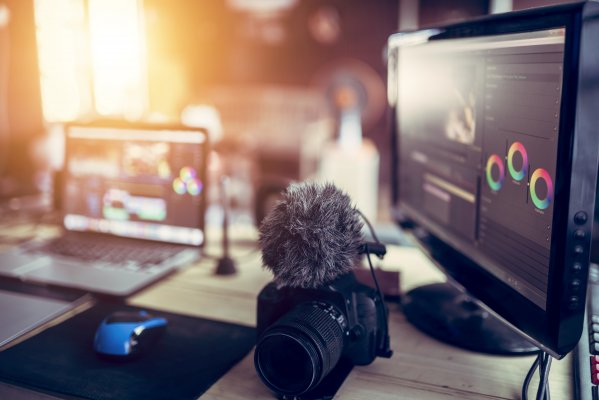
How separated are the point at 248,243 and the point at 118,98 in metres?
3.63

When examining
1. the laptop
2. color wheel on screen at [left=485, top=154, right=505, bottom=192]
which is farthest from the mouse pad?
color wheel on screen at [left=485, top=154, right=505, bottom=192]

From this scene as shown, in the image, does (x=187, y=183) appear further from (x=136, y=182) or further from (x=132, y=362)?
(x=132, y=362)

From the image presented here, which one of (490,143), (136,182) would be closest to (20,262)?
(136,182)

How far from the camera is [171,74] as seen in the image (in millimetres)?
5293

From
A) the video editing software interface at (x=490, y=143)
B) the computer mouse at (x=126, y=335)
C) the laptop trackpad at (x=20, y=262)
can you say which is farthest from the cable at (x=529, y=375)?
the laptop trackpad at (x=20, y=262)

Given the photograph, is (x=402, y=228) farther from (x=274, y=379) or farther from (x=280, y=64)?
(x=280, y=64)

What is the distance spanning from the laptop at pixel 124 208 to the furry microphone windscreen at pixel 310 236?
19.0 inches

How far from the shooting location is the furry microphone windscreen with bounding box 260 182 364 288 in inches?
33.9

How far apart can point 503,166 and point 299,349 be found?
0.42 m

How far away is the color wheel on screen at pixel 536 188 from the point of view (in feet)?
2.42

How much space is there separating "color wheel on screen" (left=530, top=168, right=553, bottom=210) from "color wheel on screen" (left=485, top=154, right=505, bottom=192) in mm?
90

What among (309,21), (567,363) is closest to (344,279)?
(567,363)

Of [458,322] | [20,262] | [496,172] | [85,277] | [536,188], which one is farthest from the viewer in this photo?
[20,262]

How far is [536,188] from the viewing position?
778mm
